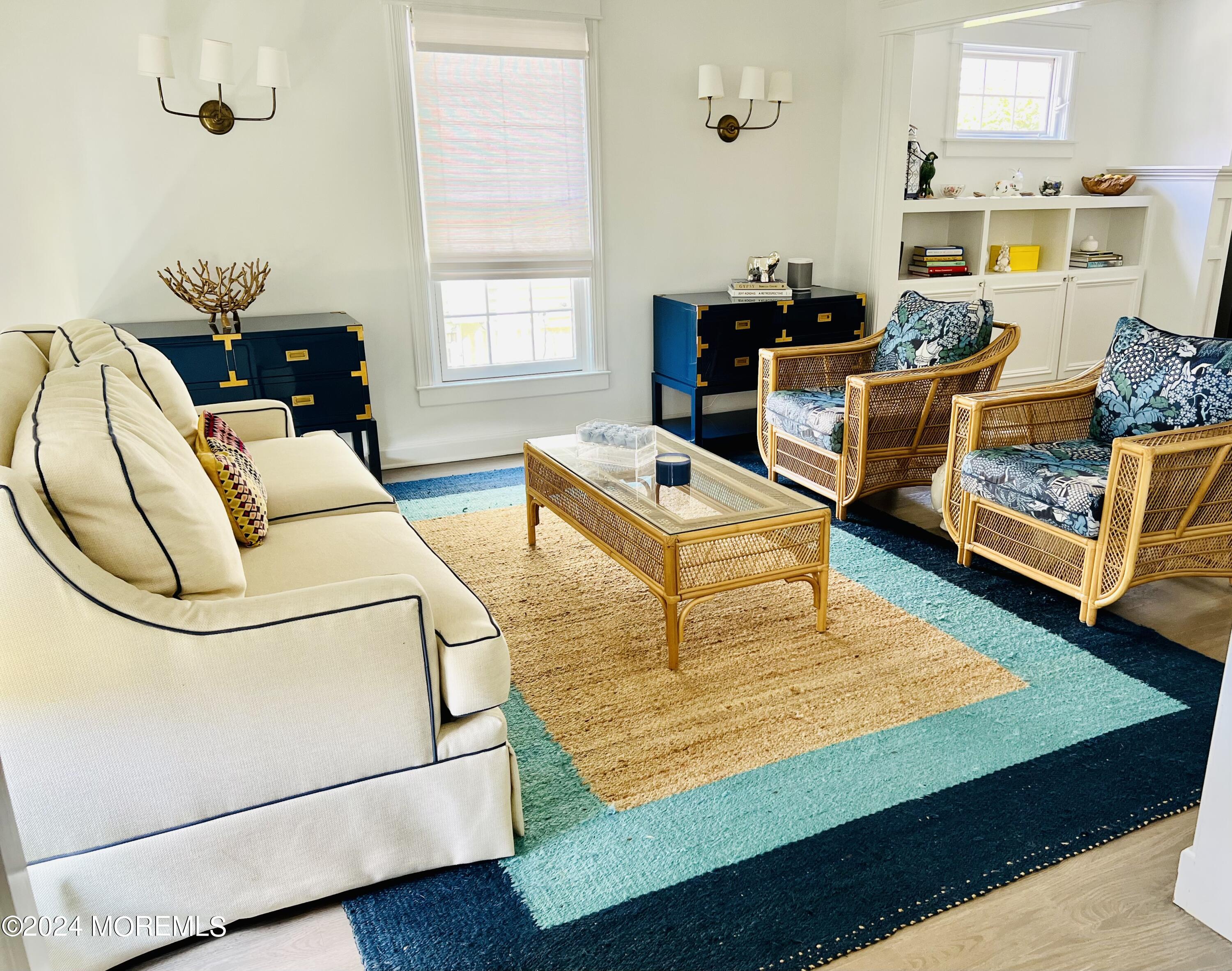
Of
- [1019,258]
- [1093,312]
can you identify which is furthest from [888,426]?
[1093,312]

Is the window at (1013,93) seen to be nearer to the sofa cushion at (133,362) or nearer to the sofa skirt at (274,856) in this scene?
the sofa cushion at (133,362)

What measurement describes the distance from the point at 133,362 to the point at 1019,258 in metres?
5.28

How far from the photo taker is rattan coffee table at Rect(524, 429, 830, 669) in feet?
8.41

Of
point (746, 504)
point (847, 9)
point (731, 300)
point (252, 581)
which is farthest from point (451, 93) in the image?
point (252, 581)

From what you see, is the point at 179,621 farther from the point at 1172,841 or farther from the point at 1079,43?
the point at 1079,43

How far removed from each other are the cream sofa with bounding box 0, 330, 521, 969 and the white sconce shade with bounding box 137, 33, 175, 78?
7.64 ft

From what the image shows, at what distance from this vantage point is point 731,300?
4805 mm

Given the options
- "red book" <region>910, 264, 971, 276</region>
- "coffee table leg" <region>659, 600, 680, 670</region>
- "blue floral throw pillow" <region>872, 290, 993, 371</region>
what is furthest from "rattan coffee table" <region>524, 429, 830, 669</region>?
"red book" <region>910, 264, 971, 276</region>

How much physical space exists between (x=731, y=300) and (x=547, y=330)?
976mm

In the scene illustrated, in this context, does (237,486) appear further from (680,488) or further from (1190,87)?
(1190,87)

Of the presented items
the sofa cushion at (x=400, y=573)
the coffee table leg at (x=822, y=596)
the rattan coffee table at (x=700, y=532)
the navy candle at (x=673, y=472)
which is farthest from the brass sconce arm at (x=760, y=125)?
the sofa cushion at (x=400, y=573)

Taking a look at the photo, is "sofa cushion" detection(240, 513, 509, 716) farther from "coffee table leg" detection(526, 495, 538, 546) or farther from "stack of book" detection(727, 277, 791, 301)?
"stack of book" detection(727, 277, 791, 301)

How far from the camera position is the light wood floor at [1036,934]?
5.40ft

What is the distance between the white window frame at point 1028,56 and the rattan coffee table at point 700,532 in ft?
12.2
